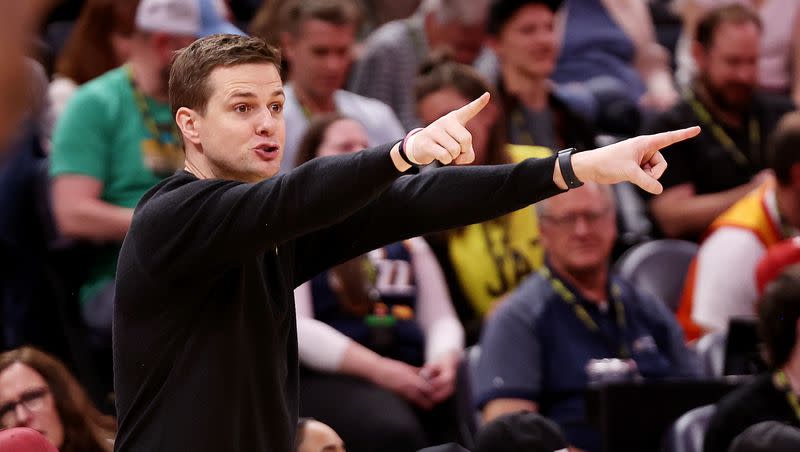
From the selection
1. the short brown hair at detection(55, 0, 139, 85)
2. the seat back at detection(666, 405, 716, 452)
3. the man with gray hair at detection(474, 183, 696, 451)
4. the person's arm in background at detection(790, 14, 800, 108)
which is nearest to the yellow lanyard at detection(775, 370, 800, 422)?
the seat back at detection(666, 405, 716, 452)

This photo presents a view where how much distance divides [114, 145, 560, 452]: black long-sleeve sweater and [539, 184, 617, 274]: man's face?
7.05 feet

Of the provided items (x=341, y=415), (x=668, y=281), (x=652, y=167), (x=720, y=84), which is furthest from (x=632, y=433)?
(x=720, y=84)

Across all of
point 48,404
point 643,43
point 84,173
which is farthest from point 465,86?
point 48,404

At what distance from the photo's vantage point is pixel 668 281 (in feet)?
16.7

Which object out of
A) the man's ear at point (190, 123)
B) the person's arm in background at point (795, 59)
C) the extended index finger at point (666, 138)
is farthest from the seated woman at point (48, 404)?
the person's arm in background at point (795, 59)

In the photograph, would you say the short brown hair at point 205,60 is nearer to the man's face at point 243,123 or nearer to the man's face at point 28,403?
the man's face at point 243,123

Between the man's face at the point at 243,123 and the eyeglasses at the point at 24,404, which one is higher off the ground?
the man's face at the point at 243,123

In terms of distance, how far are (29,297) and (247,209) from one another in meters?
2.69

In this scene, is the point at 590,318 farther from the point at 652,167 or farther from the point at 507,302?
the point at 652,167

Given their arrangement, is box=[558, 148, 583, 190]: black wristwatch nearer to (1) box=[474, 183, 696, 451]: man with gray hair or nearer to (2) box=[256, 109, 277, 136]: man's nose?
(2) box=[256, 109, 277, 136]: man's nose

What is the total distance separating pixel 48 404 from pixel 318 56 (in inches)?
82.3

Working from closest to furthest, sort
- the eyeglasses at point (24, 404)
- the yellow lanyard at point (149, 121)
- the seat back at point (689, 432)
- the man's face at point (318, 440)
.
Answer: the man's face at point (318, 440) → the eyeglasses at point (24, 404) → the seat back at point (689, 432) → the yellow lanyard at point (149, 121)

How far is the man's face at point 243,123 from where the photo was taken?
2.19 m

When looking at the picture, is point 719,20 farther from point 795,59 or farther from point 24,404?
point 24,404
